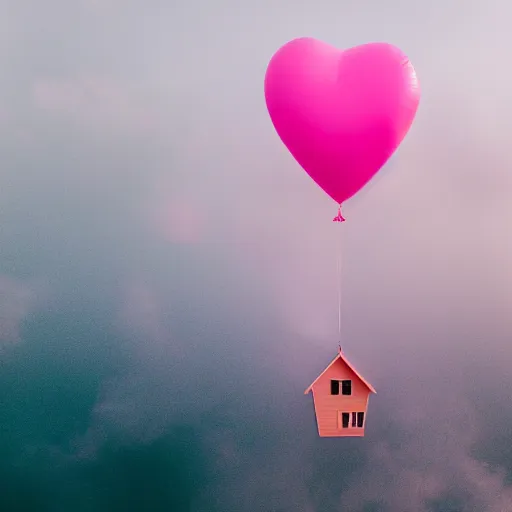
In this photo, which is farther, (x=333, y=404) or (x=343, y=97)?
(x=333, y=404)

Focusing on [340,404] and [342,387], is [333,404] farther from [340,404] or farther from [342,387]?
[342,387]

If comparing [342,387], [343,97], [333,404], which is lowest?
[333,404]

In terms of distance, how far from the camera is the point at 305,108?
7.05 meters

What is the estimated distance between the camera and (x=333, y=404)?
7.44m

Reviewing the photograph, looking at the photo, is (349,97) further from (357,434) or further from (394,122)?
(357,434)

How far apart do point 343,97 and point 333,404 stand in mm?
3765

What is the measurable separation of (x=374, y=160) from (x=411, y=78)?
105cm

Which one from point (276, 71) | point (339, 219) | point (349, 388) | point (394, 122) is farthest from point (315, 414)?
point (276, 71)

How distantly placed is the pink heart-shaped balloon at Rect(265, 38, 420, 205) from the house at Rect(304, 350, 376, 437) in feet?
8.78

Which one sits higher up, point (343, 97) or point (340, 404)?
point (343, 97)

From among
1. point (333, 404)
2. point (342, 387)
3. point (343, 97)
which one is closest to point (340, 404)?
point (333, 404)

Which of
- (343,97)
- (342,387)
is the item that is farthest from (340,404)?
(343,97)

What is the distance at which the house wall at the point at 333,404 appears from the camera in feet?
24.2

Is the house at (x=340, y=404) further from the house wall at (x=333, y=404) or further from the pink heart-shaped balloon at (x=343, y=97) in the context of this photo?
the pink heart-shaped balloon at (x=343, y=97)
